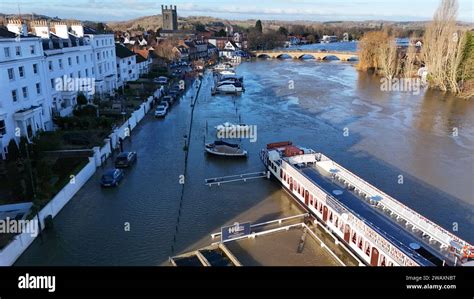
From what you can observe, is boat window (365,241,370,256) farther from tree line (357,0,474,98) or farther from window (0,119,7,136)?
tree line (357,0,474,98)

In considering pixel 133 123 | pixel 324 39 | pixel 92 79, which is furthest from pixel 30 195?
pixel 324 39

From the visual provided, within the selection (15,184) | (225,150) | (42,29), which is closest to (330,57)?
(42,29)

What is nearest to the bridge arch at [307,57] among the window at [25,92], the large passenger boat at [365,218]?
the window at [25,92]

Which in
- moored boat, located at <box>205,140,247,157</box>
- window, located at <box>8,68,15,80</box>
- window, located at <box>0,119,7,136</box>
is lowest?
moored boat, located at <box>205,140,247,157</box>

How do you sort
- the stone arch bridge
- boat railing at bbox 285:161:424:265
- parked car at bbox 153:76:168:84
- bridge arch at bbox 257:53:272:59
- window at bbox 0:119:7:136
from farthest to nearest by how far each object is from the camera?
bridge arch at bbox 257:53:272:59, the stone arch bridge, parked car at bbox 153:76:168:84, window at bbox 0:119:7:136, boat railing at bbox 285:161:424:265

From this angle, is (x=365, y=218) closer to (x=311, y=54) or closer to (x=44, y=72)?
(x=44, y=72)

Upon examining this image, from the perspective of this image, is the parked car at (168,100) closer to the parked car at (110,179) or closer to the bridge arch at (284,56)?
the parked car at (110,179)

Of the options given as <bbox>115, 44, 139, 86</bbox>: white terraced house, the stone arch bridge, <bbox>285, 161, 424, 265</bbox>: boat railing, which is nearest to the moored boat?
<bbox>285, 161, 424, 265</bbox>: boat railing
